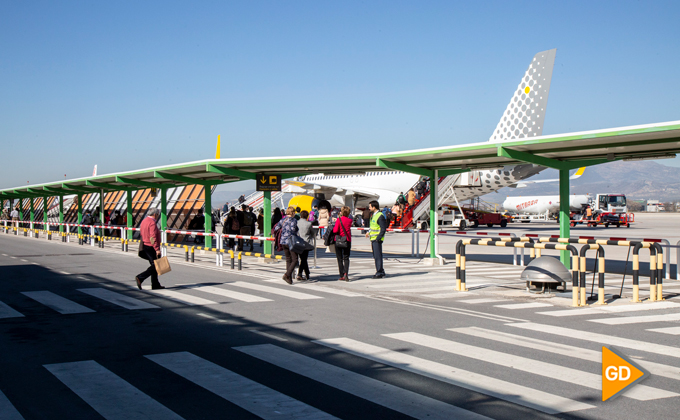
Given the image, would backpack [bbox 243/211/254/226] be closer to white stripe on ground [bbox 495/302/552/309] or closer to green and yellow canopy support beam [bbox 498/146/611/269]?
green and yellow canopy support beam [bbox 498/146/611/269]

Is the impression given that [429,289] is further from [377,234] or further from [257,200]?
[257,200]

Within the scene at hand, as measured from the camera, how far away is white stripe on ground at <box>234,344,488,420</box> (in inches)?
184

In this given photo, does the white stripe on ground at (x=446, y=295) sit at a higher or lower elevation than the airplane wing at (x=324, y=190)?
lower

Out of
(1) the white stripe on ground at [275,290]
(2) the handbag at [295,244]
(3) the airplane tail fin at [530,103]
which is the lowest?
(1) the white stripe on ground at [275,290]

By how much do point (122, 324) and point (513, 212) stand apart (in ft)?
253

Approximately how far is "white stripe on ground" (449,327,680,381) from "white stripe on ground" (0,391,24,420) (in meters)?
5.33

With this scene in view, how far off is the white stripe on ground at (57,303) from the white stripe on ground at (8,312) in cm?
56

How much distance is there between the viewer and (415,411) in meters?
4.69

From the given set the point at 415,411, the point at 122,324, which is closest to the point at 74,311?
the point at 122,324

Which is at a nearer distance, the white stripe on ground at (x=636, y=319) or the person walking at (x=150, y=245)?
the white stripe on ground at (x=636, y=319)

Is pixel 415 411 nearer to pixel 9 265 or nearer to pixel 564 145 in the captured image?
pixel 564 145

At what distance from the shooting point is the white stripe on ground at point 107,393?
4.65 meters

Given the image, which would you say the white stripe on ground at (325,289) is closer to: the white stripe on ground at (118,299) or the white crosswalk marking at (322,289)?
the white crosswalk marking at (322,289)

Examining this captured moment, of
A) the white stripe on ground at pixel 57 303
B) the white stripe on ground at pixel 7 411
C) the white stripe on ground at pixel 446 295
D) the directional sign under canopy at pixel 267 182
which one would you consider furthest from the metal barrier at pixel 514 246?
the directional sign under canopy at pixel 267 182
